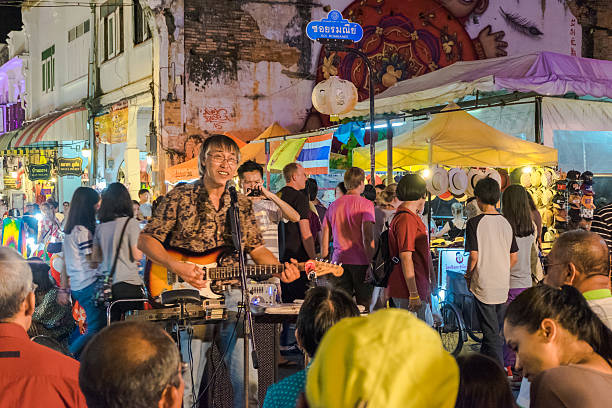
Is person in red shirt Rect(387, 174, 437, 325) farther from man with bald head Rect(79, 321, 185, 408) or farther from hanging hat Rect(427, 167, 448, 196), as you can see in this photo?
hanging hat Rect(427, 167, 448, 196)

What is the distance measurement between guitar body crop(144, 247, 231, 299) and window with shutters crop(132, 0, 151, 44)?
17651 millimetres

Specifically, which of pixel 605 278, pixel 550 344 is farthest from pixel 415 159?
pixel 550 344

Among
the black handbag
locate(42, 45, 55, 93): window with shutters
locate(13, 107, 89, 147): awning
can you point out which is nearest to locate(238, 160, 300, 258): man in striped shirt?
the black handbag

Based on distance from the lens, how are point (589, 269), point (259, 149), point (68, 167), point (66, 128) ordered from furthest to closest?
1. point (68, 167)
2. point (66, 128)
3. point (259, 149)
4. point (589, 269)

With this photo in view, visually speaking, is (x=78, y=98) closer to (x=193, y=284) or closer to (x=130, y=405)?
(x=193, y=284)

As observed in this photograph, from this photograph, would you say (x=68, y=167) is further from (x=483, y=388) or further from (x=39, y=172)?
(x=483, y=388)

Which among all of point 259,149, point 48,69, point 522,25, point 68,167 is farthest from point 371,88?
point 48,69

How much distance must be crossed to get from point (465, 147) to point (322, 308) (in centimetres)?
922

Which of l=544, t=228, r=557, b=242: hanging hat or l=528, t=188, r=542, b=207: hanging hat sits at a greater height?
l=528, t=188, r=542, b=207: hanging hat

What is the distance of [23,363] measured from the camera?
2857 millimetres

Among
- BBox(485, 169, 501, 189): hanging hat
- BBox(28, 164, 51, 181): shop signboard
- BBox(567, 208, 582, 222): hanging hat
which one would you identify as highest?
BBox(28, 164, 51, 181): shop signboard

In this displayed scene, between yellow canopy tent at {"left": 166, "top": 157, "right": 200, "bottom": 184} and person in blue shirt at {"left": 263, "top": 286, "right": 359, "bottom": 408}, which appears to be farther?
yellow canopy tent at {"left": 166, "top": 157, "right": 200, "bottom": 184}

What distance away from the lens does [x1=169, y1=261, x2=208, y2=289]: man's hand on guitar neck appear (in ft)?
16.0

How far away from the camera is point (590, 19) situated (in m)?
23.0
